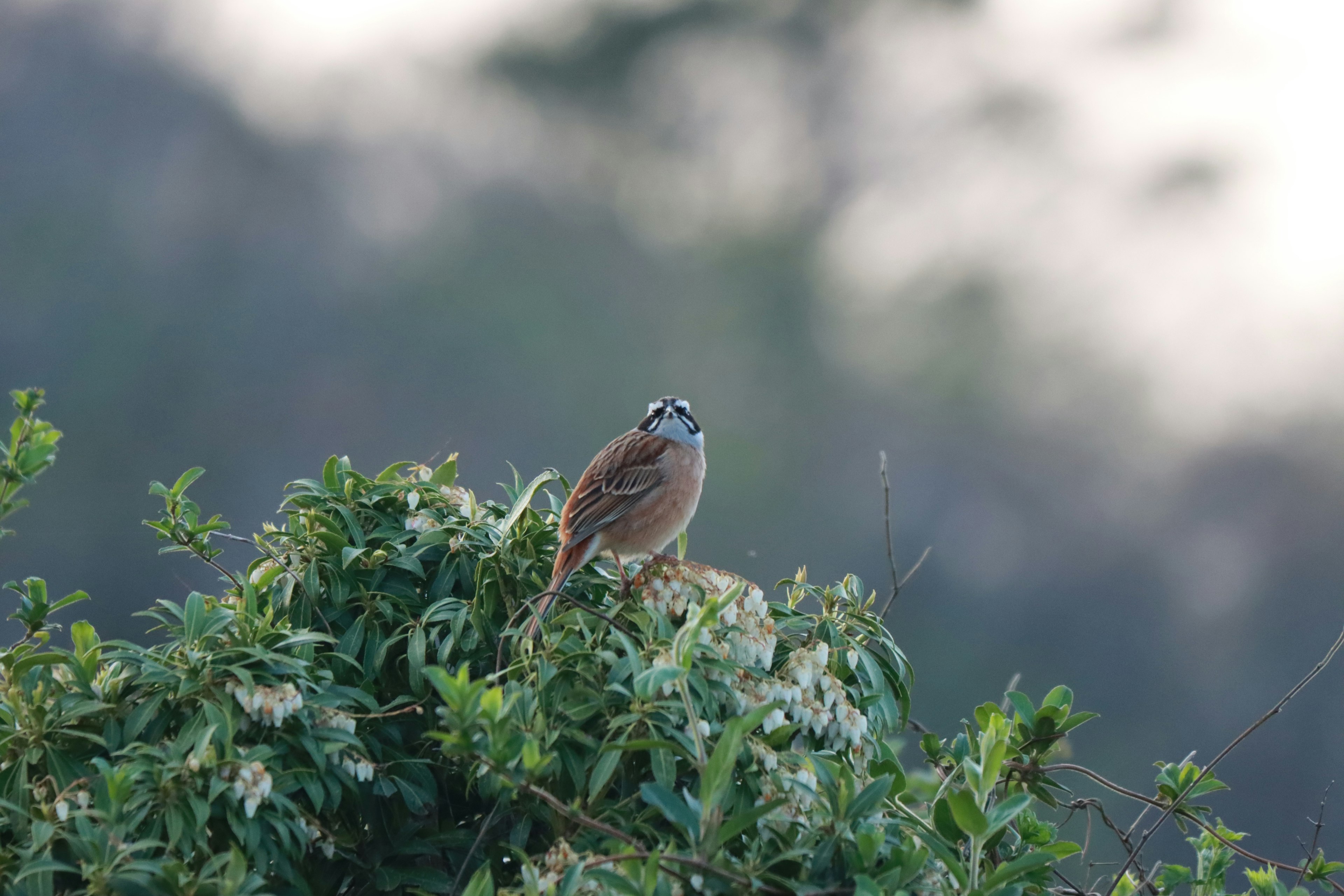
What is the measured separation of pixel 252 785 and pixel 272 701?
0.19 metres

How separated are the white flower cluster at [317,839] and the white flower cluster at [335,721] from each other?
0.21 m

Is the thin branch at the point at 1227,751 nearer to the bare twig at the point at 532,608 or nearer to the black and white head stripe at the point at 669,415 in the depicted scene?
the bare twig at the point at 532,608

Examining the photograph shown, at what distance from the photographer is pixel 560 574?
9.88 feet

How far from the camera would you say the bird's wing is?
3.47 meters

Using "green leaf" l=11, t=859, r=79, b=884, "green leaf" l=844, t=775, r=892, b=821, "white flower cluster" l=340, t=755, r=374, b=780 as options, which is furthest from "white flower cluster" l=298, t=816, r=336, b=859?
"green leaf" l=844, t=775, r=892, b=821

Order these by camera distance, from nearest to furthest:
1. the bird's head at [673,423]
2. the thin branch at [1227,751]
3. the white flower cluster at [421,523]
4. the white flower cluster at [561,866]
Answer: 1. the white flower cluster at [561,866]
2. the thin branch at [1227,751]
3. the white flower cluster at [421,523]
4. the bird's head at [673,423]

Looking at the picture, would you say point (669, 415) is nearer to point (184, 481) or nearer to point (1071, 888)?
point (184, 481)

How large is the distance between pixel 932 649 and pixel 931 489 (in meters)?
4.81

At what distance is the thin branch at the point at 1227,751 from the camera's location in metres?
2.75

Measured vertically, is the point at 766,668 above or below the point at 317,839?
above

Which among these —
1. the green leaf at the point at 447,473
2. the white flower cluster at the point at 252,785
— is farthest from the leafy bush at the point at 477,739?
the green leaf at the point at 447,473

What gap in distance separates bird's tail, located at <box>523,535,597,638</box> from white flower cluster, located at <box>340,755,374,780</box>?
47cm

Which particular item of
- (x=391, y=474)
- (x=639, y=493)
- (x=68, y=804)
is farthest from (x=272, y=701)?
(x=639, y=493)

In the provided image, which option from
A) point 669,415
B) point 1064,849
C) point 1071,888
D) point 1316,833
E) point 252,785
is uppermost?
point 669,415
